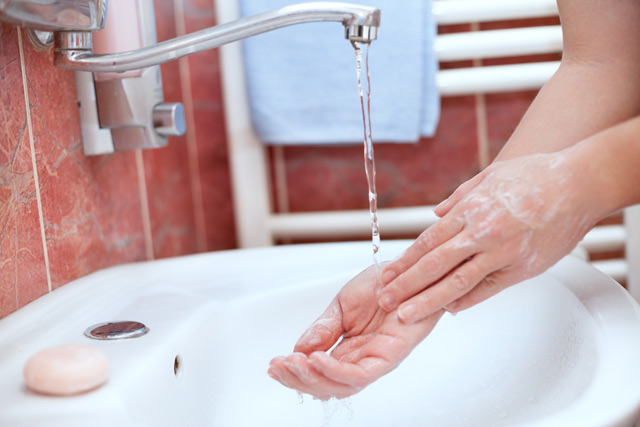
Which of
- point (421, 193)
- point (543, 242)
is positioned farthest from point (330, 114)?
point (543, 242)

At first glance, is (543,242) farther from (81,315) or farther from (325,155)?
(325,155)

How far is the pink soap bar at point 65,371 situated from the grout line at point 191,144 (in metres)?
0.66

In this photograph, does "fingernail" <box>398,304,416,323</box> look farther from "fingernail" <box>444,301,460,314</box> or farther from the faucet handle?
the faucet handle

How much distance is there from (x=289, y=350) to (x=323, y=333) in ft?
0.46

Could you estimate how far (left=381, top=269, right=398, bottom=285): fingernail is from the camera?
659 millimetres

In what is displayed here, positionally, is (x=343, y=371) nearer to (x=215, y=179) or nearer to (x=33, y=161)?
(x=33, y=161)

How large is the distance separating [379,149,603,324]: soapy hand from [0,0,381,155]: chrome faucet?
0.60 feet

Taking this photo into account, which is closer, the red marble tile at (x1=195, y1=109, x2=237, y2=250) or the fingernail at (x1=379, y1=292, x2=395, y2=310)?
the fingernail at (x1=379, y1=292, x2=395, y2=310)

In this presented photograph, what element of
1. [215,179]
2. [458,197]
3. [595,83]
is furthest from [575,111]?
[215,179]

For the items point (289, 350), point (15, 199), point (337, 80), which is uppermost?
point (337, 80)

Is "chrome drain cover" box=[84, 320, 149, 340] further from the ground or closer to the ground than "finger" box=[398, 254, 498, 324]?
closer to the ground

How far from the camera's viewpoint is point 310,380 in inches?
21.8

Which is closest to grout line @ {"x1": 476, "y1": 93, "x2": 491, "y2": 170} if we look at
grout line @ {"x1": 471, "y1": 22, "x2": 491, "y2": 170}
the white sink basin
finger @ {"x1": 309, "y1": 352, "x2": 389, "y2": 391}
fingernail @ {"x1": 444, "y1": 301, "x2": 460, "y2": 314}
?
grout line @ {"x1": 471, "y1": 22, "x2": 491, "y2": 170}

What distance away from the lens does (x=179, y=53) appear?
0.66 metres
